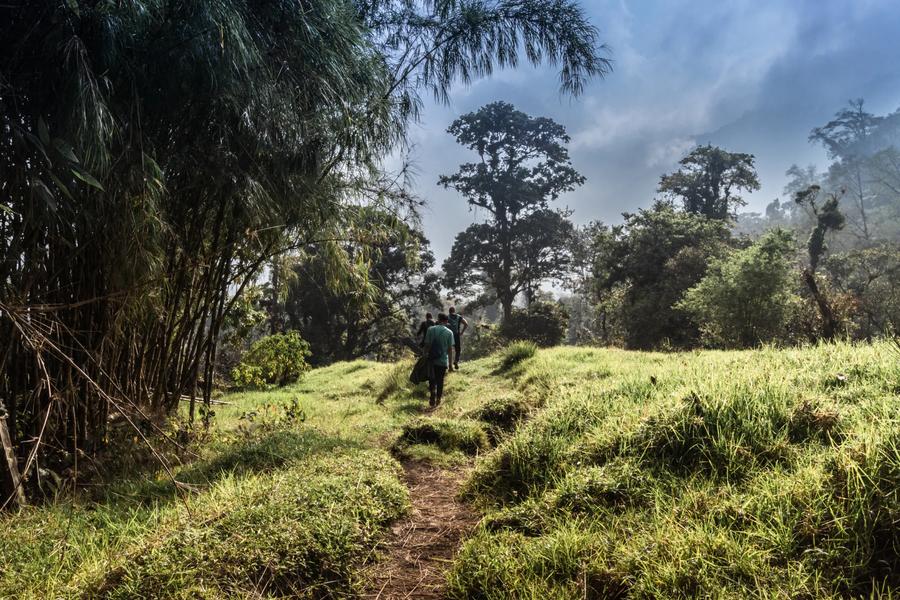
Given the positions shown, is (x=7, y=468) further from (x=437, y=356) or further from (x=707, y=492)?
(x=437, y=356)

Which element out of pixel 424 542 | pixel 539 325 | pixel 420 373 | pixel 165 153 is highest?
pixel 165 153

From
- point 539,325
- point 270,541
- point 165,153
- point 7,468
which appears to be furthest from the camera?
point 539,325

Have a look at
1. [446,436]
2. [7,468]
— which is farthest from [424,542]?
[7,468]

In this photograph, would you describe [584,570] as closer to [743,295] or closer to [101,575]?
[101,575]

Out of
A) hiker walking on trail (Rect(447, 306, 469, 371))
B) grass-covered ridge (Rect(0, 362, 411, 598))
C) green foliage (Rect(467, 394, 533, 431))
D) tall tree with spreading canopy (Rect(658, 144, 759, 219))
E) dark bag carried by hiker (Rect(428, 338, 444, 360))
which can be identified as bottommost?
grass-covered ridge (Rect(0, 362, 411, 598))

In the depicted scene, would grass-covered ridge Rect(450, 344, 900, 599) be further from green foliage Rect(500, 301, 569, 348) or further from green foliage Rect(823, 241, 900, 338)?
green foliage Rect(823, 241, 900, 338)

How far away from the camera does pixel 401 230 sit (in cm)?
557

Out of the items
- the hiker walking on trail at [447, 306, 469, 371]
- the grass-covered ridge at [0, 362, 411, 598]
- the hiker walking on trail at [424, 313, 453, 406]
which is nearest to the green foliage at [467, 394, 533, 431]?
the grass-covered ridge at [0, 362, 411, 598]

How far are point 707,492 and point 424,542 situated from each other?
5.40 ft

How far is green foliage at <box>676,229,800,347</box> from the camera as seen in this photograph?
13.3 metres

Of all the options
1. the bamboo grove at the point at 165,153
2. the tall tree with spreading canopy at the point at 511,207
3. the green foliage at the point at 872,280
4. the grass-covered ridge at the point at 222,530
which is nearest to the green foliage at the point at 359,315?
the tall tree with spreading canopy at the point at 511,207

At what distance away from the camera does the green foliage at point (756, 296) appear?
1330 centimetres

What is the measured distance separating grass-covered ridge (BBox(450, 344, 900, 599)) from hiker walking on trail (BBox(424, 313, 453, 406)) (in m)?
3.59

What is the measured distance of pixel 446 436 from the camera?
457cm
